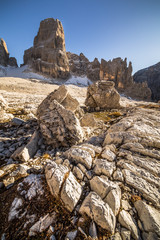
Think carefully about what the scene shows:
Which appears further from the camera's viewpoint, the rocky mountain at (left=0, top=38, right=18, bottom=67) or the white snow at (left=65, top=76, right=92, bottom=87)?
the white snow at (left=65, top=76, right=92, bottom=87)

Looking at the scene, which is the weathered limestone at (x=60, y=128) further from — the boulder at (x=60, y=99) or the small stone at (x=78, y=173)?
the boulder at (x=60, y=99)

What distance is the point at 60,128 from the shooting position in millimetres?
6324

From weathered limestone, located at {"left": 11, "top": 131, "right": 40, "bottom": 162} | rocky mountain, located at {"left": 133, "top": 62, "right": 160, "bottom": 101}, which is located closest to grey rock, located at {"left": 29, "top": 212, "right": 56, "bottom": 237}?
weathered limestone, located at {"left": 11, "top": 131, "right": 40, "bottom": 162}

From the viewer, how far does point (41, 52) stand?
112375 millimetres

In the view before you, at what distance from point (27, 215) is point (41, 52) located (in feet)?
480

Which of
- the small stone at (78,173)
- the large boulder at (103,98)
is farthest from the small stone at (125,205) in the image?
the large boulder at (103,98)

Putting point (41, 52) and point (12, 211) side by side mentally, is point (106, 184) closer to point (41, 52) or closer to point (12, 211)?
point (12, 211)

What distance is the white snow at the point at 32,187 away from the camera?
2.91 meters

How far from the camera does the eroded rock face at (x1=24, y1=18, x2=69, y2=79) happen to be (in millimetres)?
106000

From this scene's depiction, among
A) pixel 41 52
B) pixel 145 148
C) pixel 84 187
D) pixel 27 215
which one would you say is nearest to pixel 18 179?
pixel 27 215

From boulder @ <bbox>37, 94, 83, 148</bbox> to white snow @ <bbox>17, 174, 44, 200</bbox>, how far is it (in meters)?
2.66

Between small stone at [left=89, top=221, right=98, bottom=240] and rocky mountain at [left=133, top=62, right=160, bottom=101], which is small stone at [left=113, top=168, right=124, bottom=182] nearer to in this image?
small stone at [left=89, top=221, right=98, bottom=240]

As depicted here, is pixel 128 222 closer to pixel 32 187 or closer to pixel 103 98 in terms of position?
pixel 32 187

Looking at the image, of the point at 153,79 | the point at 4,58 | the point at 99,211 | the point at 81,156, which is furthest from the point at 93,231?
the point at 4,58
